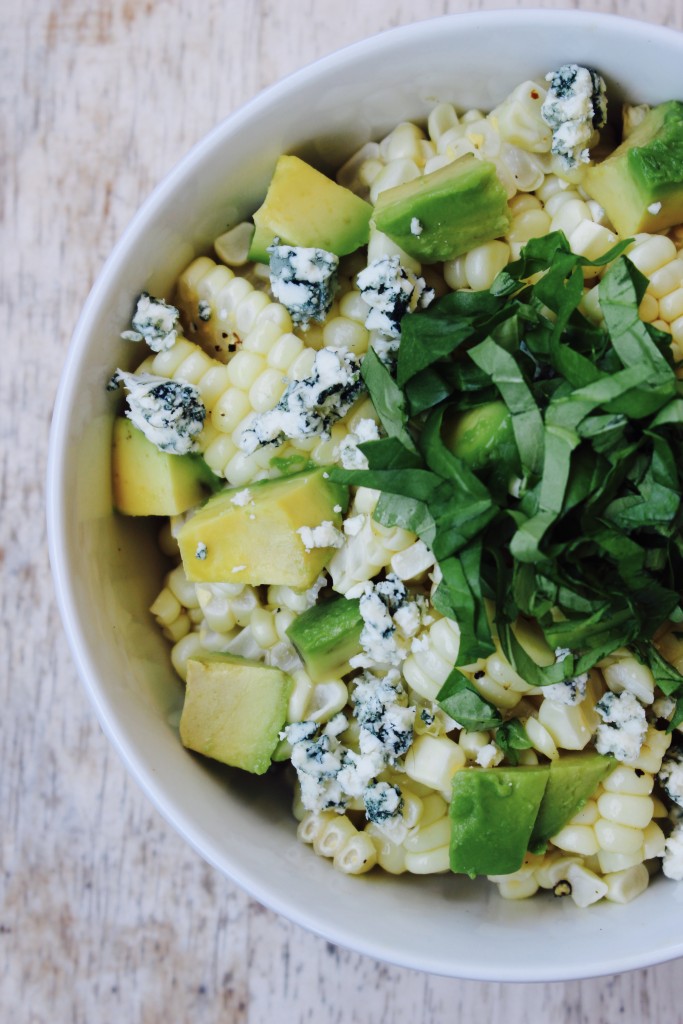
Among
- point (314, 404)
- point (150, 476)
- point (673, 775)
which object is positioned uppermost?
point (314, 404)

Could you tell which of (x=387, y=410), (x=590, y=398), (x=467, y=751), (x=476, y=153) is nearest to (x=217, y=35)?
(x=476, y=153)

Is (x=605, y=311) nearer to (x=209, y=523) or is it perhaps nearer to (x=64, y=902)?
(x=209, y=523)

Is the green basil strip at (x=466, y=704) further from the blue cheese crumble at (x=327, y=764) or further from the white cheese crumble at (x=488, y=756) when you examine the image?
the blue cheese crumble at (x=327, y=764)

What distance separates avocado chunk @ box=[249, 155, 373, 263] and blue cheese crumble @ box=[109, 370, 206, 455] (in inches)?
14.0

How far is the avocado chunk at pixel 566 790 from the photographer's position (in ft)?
6.23

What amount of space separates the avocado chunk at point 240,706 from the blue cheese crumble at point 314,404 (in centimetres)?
46

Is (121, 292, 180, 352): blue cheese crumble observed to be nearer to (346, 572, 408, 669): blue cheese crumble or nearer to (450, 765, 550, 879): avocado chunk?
(346, 572, 408, 669): blue cheese crumble

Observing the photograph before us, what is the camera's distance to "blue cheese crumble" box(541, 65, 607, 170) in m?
1.92

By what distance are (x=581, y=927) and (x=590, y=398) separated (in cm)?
109

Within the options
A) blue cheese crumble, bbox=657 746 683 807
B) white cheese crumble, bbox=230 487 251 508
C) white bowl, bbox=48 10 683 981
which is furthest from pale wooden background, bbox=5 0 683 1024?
white cheese crumble, bbox=230 487 251 508

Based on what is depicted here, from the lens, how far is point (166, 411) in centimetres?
194

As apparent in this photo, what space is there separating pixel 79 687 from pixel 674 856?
1508 millimetres

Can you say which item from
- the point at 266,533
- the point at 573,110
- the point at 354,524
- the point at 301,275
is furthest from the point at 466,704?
the point at 573,110

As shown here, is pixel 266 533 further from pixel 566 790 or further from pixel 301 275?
pixel 566 790
